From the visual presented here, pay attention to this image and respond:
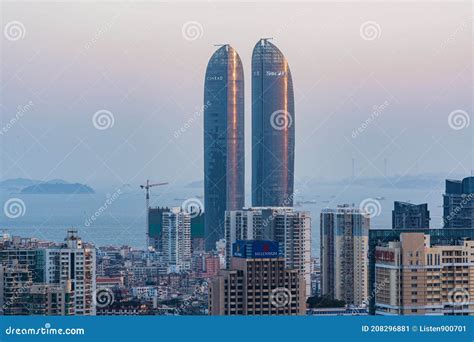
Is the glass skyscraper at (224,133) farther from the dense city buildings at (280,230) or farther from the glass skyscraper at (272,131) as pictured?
the dense city buildings at (280,230)

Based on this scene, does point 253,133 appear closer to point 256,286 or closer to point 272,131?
point 272,131

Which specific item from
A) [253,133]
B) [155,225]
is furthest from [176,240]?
[253,133]

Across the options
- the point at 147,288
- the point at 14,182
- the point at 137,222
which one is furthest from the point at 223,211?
the point at 14,182

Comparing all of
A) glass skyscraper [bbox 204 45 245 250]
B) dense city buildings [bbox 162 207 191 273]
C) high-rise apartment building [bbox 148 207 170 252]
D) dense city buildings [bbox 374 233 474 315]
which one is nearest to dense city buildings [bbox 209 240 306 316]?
dense city buildings [bbox 374 233 474 315]

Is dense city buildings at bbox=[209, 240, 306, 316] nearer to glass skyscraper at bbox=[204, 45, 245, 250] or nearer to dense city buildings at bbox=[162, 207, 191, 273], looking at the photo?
dense city buildings at bbox=[162, 207, 191, 273]

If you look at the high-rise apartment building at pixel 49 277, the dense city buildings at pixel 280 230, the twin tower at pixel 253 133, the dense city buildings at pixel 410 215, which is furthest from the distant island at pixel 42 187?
the twin tower at pixel 253 133

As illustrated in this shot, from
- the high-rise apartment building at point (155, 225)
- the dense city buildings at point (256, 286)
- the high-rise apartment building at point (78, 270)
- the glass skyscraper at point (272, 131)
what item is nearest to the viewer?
the dense city buildings at point (256, 286)

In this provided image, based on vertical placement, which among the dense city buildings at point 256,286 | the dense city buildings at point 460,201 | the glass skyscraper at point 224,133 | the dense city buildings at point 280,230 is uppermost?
the glass skyscraper at point 224,133
